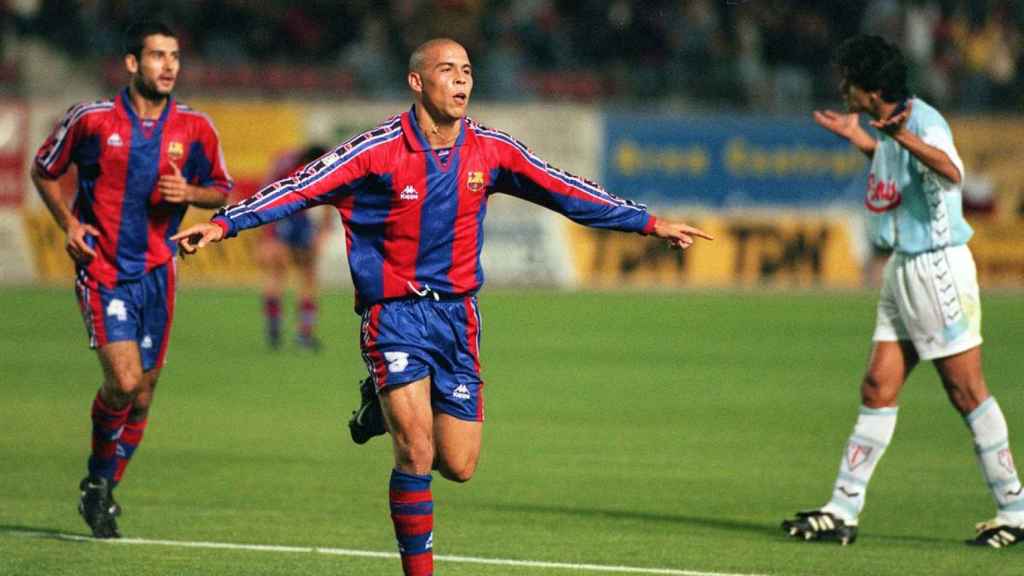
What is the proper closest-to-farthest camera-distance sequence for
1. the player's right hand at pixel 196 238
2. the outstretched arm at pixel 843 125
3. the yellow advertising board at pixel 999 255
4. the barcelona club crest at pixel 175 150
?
the player's right hand at pixel 196 238 → the outstretched arm at pixel 843 125 → the barcelona club crest at pixel 175 150 → the yellow advertising board at pixel 999 255

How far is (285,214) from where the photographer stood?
6.80 m

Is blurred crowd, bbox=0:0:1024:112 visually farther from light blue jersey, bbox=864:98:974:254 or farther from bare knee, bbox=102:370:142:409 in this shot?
bare knee, bbox=102:370:142:409

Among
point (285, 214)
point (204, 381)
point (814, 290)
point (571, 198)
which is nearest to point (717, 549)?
point (571, 198)

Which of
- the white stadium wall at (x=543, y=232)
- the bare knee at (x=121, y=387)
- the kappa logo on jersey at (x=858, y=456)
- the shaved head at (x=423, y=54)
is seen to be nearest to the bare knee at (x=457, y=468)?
the shaved head at (x=423, y=54)

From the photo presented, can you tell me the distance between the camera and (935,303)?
852cm

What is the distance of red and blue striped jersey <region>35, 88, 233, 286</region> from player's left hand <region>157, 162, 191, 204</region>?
0.26 metres

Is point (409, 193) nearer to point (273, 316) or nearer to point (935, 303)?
point (935, 303)

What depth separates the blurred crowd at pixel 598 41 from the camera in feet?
87.5

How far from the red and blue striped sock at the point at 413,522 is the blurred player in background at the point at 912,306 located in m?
2.50

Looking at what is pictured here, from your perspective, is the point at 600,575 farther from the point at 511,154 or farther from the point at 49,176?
the point at 49,176

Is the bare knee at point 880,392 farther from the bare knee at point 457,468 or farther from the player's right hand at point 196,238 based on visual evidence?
the player's right hand at point 196,238

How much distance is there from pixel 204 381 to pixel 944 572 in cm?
891

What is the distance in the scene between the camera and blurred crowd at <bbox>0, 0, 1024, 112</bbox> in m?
26.7

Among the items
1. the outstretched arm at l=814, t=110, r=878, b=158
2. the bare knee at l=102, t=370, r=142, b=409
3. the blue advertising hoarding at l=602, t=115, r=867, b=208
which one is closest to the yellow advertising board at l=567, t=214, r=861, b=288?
the blue advertising hoarding at l=602, t=115, r=867, b=208
